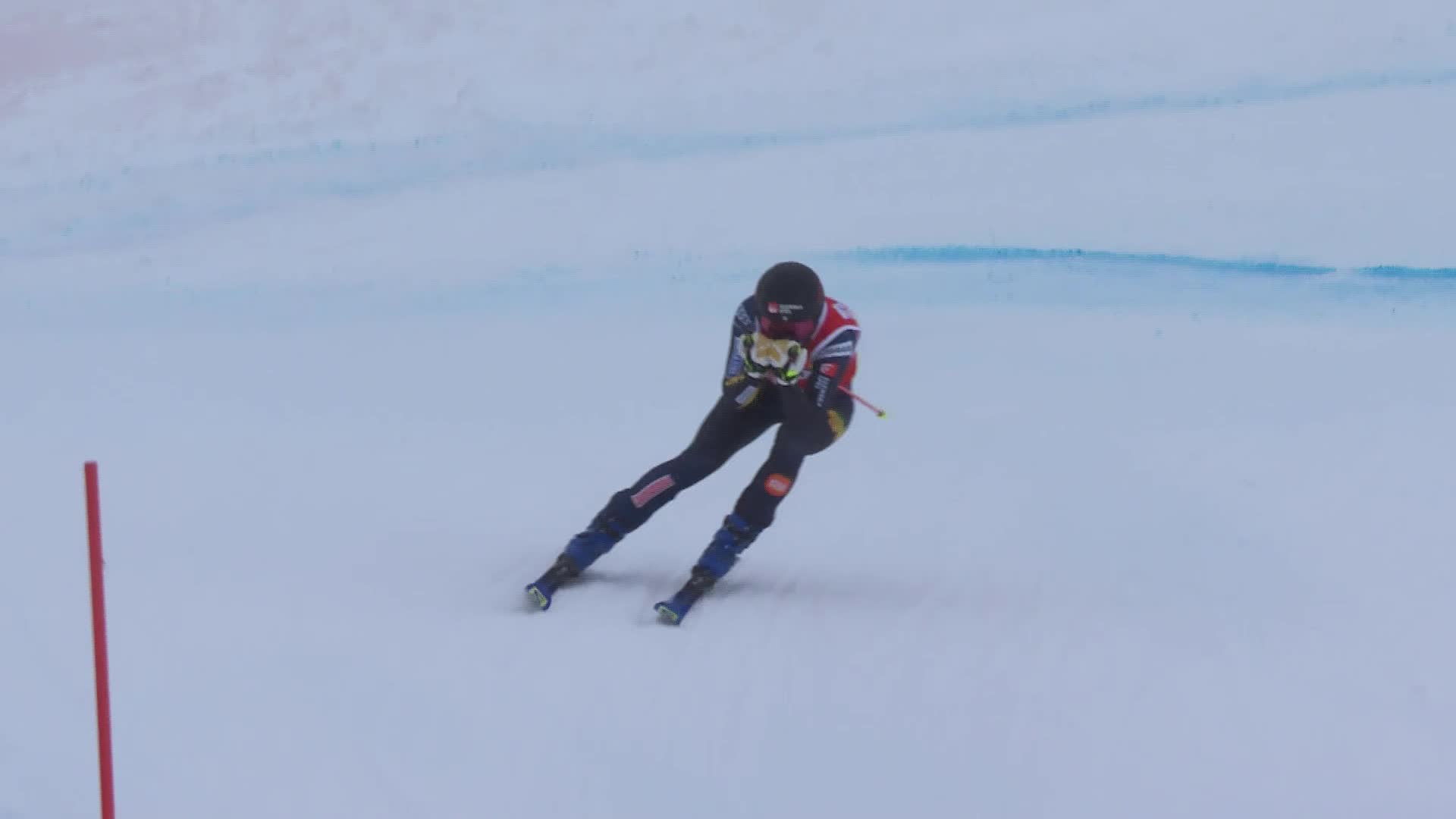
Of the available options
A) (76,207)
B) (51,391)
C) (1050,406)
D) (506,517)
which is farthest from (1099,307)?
(76,207)

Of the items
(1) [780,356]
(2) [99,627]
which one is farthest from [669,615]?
(2) [99,627]

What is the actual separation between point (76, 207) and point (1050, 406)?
14.1ft

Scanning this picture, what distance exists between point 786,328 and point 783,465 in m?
Answer: 0.34

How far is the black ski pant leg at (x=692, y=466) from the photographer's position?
10.7 ft

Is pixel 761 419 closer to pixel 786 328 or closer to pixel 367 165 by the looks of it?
pixel 786 328

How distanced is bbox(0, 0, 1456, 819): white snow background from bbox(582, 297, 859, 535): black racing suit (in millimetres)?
260

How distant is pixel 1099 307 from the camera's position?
5.34 meters

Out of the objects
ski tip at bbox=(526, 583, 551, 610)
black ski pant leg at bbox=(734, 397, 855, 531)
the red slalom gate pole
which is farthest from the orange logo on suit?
the red slalom gate pole

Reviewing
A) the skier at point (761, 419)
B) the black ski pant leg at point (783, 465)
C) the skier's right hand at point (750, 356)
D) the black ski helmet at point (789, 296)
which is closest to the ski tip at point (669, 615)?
the skier at point (761, 419)

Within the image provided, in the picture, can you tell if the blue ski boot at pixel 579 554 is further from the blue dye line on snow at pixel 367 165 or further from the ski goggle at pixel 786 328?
the blue dye line on snow at pixel 367 165

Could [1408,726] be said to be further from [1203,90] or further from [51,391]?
[51,391]

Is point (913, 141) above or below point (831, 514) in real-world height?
above

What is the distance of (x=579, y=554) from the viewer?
328 centimetres

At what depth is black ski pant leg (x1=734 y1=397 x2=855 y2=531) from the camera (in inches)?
124
